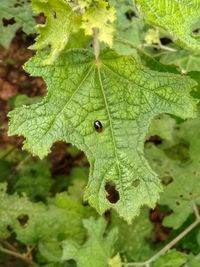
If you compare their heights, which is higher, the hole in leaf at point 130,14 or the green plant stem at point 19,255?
the hole in leaf at point 130,14

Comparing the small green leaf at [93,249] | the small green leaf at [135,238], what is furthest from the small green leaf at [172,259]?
the small green leaf at [135,238]

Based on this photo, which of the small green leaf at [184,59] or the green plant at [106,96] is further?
the small green leaf at [184,59]

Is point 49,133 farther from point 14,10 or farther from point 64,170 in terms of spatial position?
point 64,170

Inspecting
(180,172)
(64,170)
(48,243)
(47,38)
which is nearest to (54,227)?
(48,243)

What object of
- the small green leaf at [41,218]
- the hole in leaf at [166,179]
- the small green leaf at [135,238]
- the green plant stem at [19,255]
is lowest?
the green plant stem at [19,255]

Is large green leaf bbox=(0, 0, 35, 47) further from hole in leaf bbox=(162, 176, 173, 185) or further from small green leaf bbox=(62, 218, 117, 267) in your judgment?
hole in leaf bbox=(162, 176, 173, 185)

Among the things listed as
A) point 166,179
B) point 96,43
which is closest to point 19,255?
point 166,179

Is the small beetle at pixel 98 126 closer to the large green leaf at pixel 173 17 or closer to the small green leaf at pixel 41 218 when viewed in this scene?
the large green leaf at pixel 173 17
